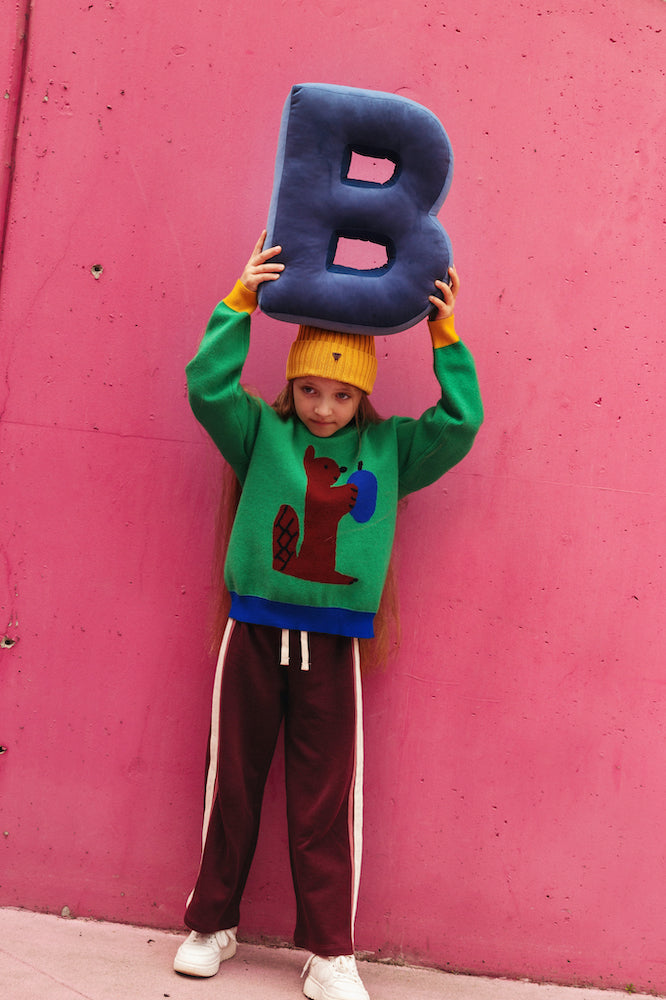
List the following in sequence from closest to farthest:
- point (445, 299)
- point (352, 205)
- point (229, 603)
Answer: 1. point (352, 205)
2. point (445, 299)
3. point (229, 603)

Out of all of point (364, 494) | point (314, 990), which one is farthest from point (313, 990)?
point (364, 494)

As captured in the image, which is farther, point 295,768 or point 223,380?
point 295,768

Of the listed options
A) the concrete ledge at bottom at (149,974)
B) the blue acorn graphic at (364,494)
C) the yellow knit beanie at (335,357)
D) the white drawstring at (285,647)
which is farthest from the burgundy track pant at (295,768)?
the yellow knit beanie at (335,357)

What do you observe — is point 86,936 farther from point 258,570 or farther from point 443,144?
point 443,144

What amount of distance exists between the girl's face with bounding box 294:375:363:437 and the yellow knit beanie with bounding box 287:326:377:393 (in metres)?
0.02

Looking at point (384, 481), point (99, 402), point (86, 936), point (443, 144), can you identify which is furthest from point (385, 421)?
point (86, 936)

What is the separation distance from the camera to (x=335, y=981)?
176cm

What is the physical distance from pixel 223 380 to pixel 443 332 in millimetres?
480

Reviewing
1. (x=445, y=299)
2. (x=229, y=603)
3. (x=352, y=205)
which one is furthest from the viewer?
(x=229, y=603)

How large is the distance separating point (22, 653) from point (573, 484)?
142 cm

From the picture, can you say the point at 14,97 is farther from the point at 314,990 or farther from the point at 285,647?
the point at 314,990

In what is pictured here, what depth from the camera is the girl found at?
1775mm

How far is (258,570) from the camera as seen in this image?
179 cm

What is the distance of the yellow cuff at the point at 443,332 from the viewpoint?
70.7 inches
